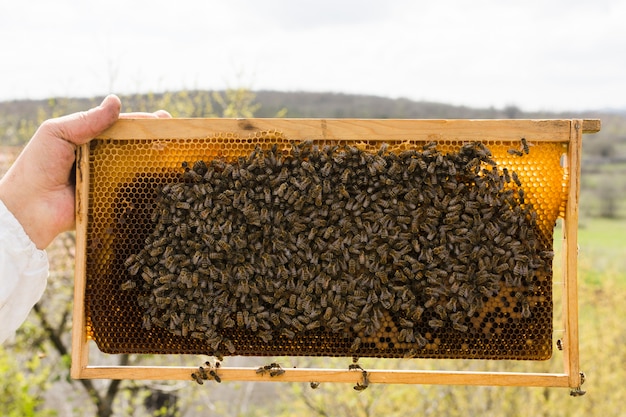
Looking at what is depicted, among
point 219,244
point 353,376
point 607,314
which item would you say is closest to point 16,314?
point 219,244

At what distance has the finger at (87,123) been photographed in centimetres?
383

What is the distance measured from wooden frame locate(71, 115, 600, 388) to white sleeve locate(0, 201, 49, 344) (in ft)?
1.17

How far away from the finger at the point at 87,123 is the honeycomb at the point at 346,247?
0.43 feet

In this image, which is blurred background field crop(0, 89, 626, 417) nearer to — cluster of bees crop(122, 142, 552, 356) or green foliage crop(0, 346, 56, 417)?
green foliage crop(0, 346, 56, 417)

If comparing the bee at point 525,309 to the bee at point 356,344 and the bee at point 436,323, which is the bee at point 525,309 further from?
the bee at point 356,344

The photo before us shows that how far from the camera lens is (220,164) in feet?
12.8

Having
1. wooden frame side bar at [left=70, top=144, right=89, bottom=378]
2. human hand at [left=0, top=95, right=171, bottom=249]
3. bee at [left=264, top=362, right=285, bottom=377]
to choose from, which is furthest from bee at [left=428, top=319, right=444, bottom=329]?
human hand at [left=0, top=95, right=171, bottom=249]

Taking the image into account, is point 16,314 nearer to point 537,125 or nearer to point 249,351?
point 249,351

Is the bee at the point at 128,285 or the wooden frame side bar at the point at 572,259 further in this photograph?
the bee at the point at 128,285

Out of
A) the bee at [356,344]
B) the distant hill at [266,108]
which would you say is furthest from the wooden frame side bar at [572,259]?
the distant hill at [266,108]

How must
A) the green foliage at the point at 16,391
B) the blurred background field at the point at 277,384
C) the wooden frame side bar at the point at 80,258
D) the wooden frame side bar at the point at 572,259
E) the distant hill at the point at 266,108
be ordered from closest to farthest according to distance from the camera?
the wooden frame side bar at the point at 572,259, the wooden frame side bar at the point at 80,258, the green foliage at the point at 16,391, the blurred background field at the point at 277,384, the distant hill at the point at 266,108

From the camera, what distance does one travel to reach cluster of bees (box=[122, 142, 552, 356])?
3807 millimetres

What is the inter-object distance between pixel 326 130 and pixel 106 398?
11030 millimetres

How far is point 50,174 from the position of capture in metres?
4.05
